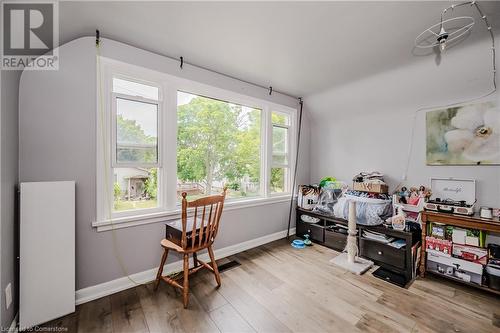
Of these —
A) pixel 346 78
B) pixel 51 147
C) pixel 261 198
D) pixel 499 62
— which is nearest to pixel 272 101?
pixel 346 78

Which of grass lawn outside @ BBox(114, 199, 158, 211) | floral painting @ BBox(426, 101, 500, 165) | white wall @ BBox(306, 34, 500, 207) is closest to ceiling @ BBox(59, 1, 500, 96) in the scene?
white wall @ BBox(306, 34, 500, 207)

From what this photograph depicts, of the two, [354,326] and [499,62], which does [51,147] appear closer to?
[354,326]

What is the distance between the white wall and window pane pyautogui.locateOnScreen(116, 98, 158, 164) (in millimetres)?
2566

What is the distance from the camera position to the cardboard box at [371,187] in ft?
9.21

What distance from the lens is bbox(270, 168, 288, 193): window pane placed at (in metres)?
3.55

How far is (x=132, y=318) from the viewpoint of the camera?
164 centimetres

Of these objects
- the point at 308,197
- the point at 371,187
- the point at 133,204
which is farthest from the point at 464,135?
the point at 133,204

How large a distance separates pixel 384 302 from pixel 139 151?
2.73 meters

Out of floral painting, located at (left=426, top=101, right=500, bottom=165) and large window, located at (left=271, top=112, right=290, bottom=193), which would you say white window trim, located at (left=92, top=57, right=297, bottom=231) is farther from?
floral painting, located at (left=426, top=101, right=500, bottom=165)

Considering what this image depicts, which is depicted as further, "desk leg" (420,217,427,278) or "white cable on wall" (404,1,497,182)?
"desk leg" (420,217,427,278)

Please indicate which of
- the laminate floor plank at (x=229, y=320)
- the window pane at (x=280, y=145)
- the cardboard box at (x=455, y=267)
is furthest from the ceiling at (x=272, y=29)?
the laminate floor plank at (x=229, y=320)

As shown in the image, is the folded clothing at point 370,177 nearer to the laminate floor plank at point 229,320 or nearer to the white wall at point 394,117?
the white wall at point 394,117

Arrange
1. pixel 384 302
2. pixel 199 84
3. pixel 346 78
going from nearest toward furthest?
pixel 384 302 < pixel 199 84 < pixel 346 78

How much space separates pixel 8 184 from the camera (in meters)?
1.45
